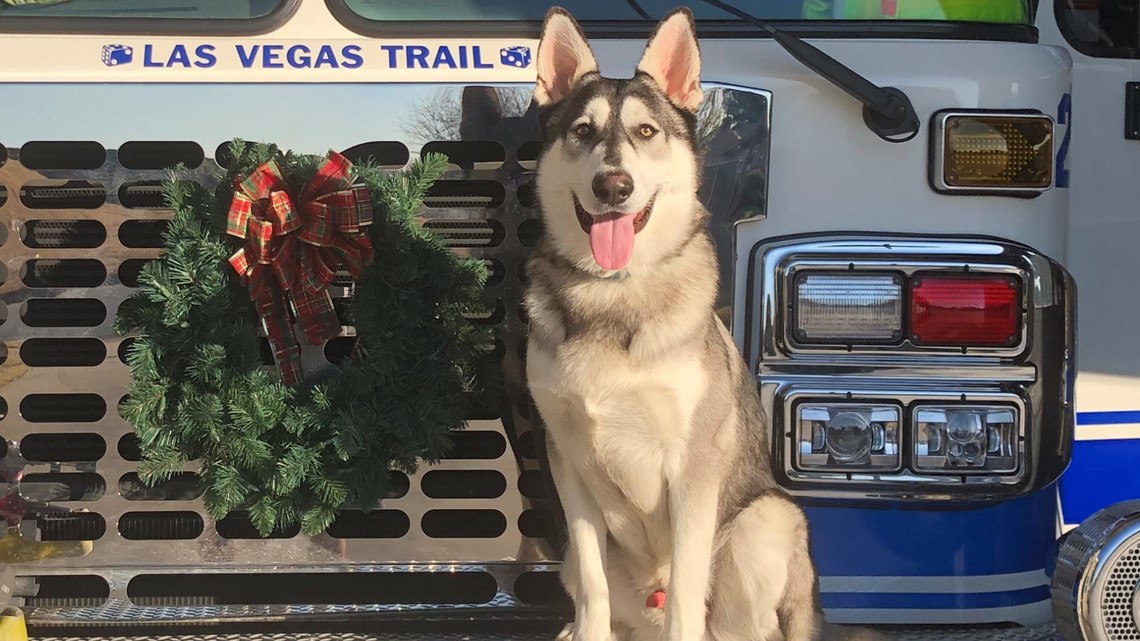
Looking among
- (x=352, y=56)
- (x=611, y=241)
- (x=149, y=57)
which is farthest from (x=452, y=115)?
(x=149, y=57)

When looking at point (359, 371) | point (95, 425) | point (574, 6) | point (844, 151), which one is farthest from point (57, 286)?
point (844, 151)

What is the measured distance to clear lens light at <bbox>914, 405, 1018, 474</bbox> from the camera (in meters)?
2.62

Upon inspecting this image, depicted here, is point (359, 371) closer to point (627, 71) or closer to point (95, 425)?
point (95, 425)

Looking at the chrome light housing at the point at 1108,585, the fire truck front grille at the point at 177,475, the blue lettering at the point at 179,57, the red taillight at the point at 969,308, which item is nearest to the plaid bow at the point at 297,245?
the fire truck front grille at the point at 177,475

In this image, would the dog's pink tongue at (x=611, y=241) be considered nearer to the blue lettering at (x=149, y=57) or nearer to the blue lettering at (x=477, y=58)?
the blue lettering at (x=477, y=58)

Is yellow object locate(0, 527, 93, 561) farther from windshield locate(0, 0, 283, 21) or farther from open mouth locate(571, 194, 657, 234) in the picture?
open mouth locate(571, 194, 657, 234)

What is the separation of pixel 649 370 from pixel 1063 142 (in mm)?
1125

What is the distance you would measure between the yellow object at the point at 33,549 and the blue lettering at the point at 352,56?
1367 millimetres

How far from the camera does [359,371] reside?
2.68 meters

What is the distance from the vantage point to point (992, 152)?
260 cm

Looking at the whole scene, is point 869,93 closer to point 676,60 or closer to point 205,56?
point 676,60

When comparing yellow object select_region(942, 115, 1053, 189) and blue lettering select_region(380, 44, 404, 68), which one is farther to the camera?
blue lettering select_region(380, 44, 404, 68)

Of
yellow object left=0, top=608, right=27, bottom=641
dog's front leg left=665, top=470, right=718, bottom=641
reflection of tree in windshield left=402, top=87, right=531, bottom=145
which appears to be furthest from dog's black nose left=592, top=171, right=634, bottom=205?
yellow object left=0, top=608, right=27, bottom=641

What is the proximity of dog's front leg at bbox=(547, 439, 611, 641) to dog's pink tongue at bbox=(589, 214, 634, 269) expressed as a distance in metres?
0.47
